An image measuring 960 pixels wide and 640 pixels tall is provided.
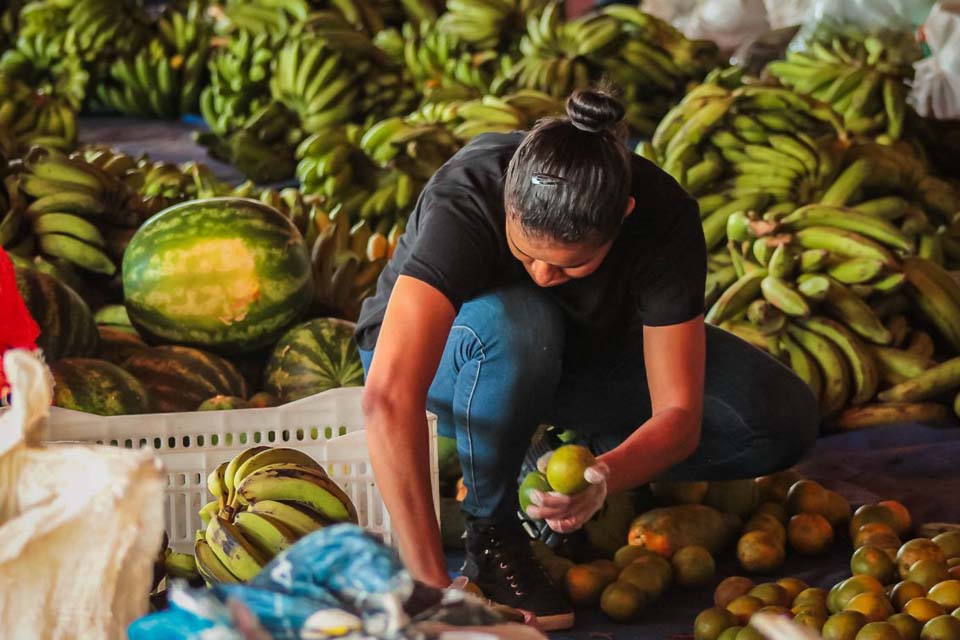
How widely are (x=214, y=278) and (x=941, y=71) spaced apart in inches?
120

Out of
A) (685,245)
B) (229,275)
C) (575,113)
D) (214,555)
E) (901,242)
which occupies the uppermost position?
(575,113)

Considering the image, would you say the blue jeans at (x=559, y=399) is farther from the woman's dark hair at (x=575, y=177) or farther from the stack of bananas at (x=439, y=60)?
the stack of bananas at (x=439, y=60)

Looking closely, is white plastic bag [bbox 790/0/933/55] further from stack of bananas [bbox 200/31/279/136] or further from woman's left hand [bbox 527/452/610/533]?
woman's left hand [bbox 527/452/610/533]

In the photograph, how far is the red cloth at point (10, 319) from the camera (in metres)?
1.87

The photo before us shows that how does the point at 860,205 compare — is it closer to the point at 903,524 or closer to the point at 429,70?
the point at 903,524

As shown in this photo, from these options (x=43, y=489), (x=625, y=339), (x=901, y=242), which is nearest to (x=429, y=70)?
(x=901, y=242)

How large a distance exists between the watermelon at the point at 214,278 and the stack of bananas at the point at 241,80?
9.34 feet

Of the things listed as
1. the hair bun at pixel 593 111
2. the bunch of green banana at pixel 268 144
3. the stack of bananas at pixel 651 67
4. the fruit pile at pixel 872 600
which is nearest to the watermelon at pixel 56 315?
the hair bun at pixel 593 111

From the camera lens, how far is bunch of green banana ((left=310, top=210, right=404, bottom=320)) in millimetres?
3244

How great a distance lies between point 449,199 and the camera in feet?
6.94

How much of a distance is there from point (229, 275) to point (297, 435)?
78cm

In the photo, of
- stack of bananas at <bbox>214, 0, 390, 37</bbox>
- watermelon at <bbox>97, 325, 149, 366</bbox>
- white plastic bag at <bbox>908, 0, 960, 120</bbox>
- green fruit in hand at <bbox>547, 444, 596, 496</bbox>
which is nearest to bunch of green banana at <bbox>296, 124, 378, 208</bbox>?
watermelon at <bbox>97, 325, 149, 366</bbox>

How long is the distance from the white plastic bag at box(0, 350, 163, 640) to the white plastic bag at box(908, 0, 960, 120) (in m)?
4.14

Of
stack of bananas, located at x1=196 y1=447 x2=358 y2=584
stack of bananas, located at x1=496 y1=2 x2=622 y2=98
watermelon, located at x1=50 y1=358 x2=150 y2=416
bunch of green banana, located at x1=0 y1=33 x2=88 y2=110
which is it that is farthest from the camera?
bunch of green banana, located at x1=0 y1=33 x2=88 y2=110
